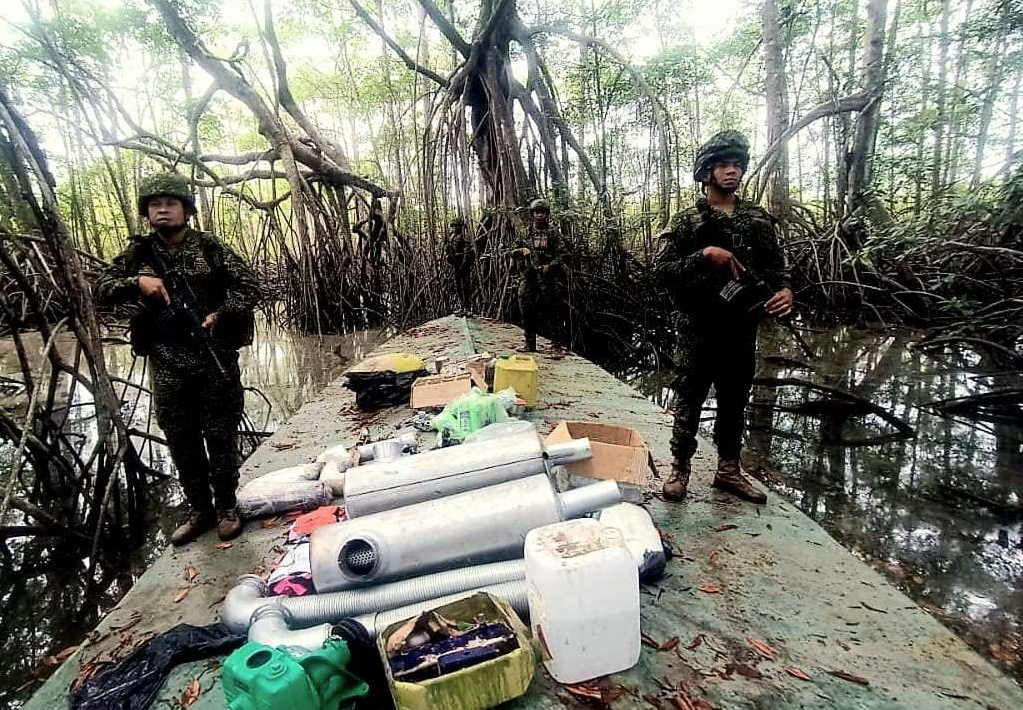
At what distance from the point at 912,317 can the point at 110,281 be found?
9.49 meters

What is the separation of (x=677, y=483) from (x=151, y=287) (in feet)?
7.96

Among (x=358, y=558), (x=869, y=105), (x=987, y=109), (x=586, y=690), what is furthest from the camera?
(x=987, y=109)

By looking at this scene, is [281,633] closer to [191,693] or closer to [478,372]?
[191,693]

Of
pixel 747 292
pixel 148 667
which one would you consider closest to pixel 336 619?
pixel 148 667

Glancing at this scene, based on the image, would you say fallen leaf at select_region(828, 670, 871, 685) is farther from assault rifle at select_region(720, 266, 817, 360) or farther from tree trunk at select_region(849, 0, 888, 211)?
tree trunk at select_region(849, 0, 888, 211)

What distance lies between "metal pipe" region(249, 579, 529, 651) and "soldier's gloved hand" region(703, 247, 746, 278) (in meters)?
1.59

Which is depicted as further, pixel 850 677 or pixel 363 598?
pixel 363 598

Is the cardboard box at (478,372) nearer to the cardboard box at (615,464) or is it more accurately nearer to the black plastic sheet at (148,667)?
the cardboard box at (615,464)

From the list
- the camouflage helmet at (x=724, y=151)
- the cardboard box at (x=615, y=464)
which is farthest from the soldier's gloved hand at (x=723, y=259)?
the cardboard box at (x=615, y=464)

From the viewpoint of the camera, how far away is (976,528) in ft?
10.7

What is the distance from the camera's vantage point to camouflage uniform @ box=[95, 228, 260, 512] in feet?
7.64

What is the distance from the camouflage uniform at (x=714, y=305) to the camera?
98.0 inches

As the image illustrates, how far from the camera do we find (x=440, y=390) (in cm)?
364

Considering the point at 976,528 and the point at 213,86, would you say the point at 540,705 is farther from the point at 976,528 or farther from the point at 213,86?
the point at 213,86
